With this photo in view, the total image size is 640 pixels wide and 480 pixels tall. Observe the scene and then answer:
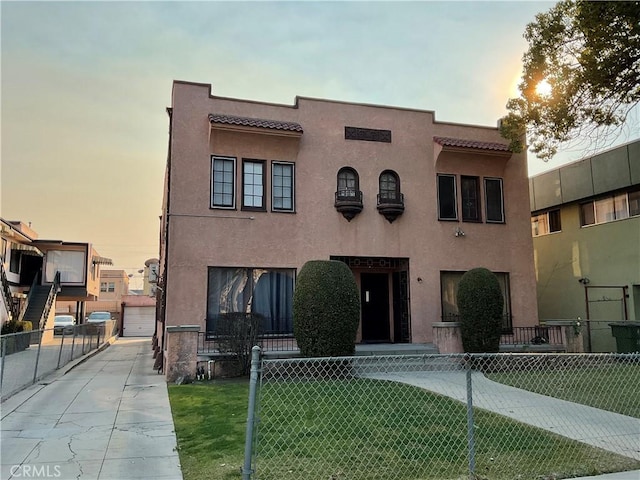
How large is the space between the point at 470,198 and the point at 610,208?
579 centimetres

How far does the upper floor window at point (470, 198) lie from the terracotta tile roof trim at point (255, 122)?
231 inches

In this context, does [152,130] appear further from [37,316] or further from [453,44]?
[37,316]

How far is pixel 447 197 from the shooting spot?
15500 mm

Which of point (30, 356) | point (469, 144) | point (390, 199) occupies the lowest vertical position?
point (30, 356)

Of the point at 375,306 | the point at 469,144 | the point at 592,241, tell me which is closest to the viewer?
the point at 469,144

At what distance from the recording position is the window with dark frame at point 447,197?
50.5 feet

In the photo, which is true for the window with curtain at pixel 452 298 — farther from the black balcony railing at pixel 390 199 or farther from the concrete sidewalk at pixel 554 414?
the concrete sidewalk at pixel 554 414

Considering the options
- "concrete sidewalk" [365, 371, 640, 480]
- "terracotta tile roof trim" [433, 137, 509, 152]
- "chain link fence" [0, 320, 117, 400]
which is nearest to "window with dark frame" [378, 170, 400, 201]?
"terracotta tile roof trim" [433, 137, 509, 152]

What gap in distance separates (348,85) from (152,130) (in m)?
6.81

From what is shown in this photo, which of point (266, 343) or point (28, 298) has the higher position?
point (28, 298)

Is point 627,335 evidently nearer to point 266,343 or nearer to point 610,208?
point 610,208

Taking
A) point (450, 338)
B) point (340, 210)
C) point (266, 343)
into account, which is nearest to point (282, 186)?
point (340, 210)

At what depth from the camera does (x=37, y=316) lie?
2502 cm

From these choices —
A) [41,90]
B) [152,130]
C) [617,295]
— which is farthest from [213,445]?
[617,295]
